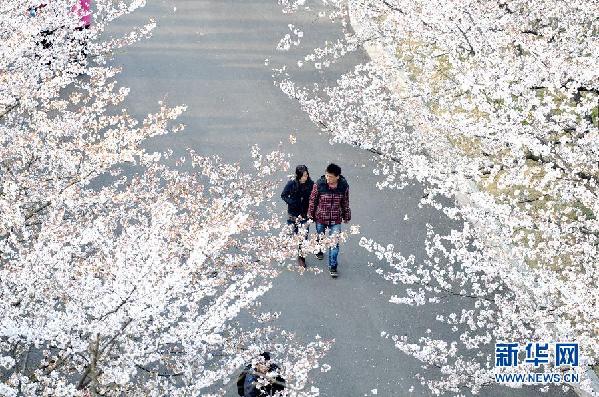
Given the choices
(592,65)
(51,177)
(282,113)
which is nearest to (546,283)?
(592,65)

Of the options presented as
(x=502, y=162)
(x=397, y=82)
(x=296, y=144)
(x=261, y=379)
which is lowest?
(x=261, y=379)

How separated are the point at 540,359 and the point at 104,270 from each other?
15.0 ft

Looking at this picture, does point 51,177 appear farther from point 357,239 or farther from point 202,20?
point 202,20

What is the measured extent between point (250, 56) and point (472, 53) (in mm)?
7900

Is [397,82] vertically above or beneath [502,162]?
beneath

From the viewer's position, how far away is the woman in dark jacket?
9.44 meters

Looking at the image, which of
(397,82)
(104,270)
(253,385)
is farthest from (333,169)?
(397,82)

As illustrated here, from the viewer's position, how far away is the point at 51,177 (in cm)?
808

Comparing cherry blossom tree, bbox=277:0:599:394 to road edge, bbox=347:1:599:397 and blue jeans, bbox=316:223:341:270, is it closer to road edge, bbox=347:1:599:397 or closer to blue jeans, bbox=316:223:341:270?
road edge, bbox=347:1:599:397

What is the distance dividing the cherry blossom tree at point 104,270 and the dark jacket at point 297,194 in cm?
42

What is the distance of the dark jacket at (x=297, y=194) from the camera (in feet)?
31.2

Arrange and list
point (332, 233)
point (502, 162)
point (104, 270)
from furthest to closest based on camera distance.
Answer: point (332, 233) → point (502, 162) → point (104, 270)

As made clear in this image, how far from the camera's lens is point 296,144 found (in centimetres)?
1285

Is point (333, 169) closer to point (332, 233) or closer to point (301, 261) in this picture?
point (332, 233)
